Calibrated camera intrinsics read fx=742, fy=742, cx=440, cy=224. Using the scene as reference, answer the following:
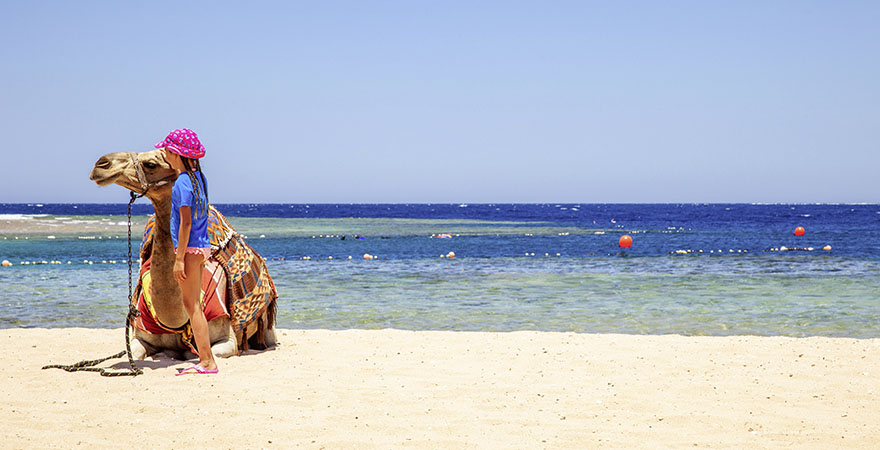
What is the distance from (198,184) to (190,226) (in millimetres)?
439

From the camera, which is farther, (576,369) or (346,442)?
(576,369)

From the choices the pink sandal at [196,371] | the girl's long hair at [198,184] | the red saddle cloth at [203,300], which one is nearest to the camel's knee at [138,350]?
the red saddle cloth at [203,300]

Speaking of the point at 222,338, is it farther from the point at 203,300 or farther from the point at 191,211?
the point at 191,211

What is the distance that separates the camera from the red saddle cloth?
7922 mm

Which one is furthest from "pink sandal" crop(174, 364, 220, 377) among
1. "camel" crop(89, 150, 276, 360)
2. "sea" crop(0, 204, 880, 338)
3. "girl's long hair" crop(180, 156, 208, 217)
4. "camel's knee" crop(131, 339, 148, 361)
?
"sea" crop(0, 204, 880, 338)

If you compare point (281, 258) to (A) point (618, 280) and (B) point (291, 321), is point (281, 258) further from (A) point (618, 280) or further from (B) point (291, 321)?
(B) point (291, 321)

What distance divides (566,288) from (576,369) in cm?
1008

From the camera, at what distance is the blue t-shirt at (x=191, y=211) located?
7008 millimetres

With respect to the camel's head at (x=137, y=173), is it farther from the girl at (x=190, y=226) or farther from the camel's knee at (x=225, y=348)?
the camel's knee at (x=225, y=348)

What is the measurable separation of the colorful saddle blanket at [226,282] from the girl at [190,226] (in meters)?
0.54

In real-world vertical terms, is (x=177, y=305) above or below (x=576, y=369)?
above

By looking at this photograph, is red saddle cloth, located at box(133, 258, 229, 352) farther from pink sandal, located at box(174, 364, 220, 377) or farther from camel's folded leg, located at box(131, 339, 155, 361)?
pink sandal, located at box(174, 364, 220, 377)

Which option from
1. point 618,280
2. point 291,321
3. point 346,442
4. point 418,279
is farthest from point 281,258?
point 346,442

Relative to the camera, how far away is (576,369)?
7.73 meters
